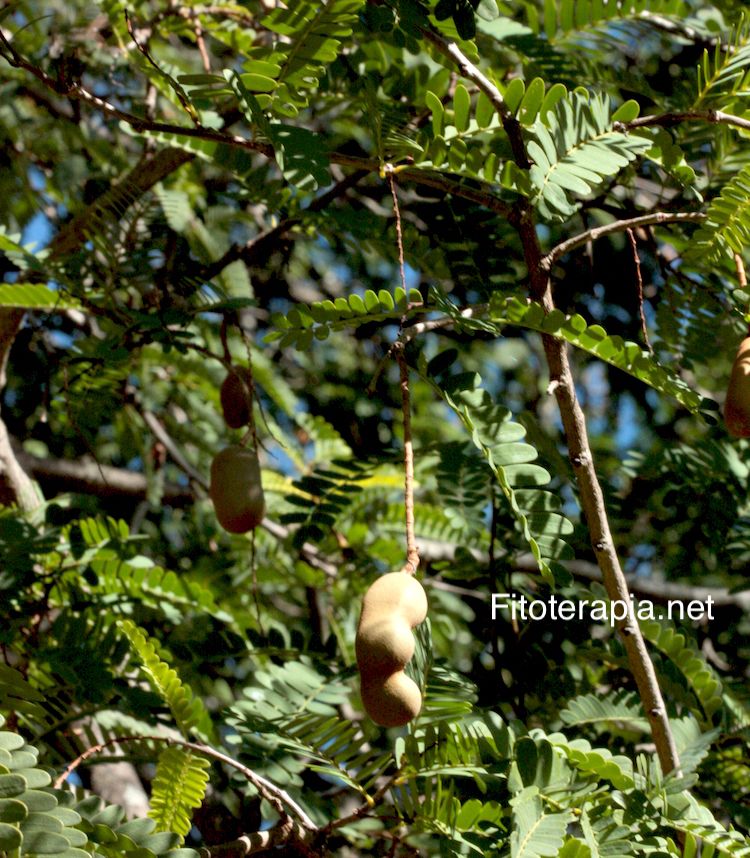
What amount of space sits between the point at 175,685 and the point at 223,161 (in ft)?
2.39

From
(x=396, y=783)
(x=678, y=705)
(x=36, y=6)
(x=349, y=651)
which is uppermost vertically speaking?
(x=36, y=6)

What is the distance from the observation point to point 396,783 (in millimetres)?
1075

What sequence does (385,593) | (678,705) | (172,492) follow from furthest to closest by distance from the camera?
(172,492)
(678,705)
(385,593)

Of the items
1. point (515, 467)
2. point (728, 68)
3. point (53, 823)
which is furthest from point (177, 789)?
point (728, 68)

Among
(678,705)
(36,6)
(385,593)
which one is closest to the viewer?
(385,593)

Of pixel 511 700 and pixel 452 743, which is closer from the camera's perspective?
pixel 452 743

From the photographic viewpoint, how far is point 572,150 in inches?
42.7

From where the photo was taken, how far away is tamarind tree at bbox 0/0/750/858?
1038 millimetres

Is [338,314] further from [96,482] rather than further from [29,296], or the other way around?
[96,482]

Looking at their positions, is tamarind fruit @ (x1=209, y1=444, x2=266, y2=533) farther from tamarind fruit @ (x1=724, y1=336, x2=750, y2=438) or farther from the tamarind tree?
tamarind fruit @ (x1=724, y1=336, x2=750, y2=438)

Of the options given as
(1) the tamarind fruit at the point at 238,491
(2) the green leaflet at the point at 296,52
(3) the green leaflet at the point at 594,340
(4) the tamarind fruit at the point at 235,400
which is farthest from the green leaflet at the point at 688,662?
(2) the green leaflet at the point at 296,52

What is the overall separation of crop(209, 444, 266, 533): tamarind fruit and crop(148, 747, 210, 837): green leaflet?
0.30 meters

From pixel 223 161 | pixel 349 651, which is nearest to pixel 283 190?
pixel 223 161

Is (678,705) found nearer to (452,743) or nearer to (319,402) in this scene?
(452,743)
